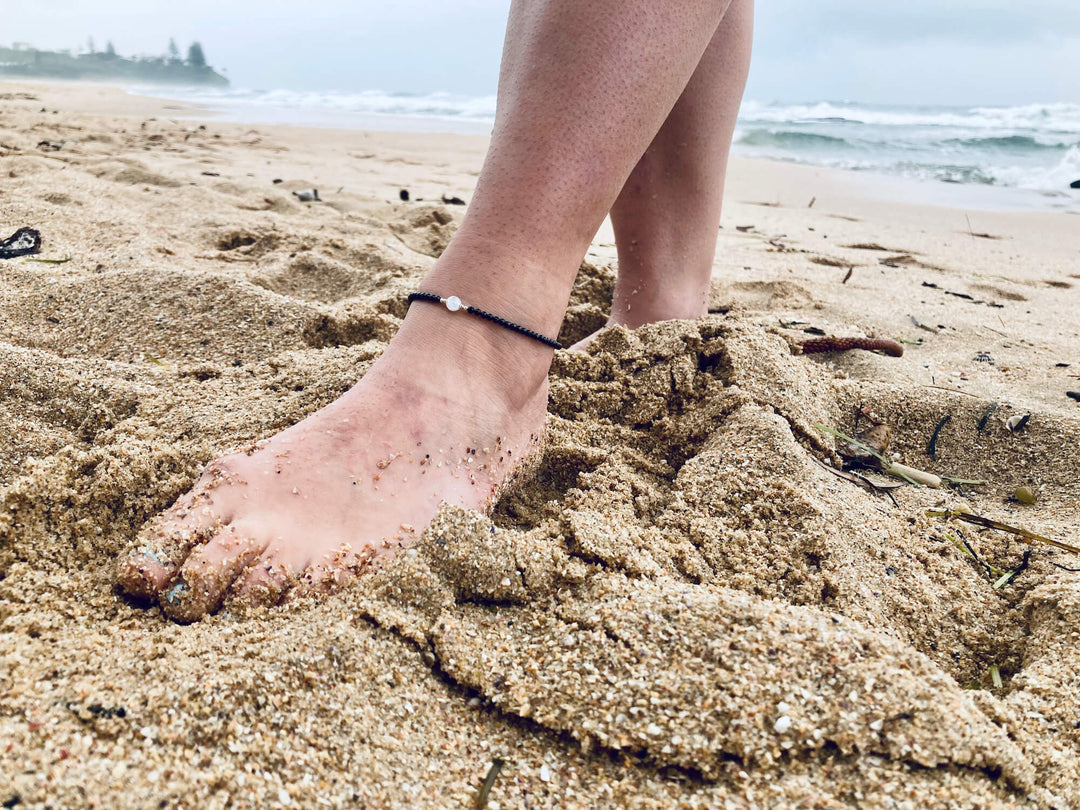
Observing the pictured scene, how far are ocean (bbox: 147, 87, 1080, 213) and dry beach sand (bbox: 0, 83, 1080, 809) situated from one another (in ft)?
17.4

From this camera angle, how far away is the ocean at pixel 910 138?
23.7ft

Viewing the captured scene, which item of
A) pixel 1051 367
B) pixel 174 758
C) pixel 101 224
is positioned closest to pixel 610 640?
pixel 174 758

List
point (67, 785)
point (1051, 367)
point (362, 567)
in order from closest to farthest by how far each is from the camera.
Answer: point (67, 785)
point (362, 567)
point (1051, 367)

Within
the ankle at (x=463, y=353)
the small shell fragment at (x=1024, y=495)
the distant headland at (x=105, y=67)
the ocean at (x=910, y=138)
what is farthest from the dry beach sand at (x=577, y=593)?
the distant headland at (x=105, y=67)

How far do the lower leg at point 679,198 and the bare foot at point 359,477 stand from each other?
542 millimetres

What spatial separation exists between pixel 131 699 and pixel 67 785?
98 millimetres

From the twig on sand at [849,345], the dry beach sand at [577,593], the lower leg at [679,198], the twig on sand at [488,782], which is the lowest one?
the twig on sand at [488,782]

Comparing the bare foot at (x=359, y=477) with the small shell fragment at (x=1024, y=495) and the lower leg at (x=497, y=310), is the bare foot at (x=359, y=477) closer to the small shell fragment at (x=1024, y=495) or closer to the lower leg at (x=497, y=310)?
the lower leg at (x=497, y=310)

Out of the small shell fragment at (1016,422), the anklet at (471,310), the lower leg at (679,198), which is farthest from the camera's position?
the lower leg at (679,198)

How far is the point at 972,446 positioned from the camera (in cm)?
138

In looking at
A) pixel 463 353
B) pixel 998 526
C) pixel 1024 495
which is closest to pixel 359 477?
pixel 463 353

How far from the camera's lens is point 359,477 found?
1.05 metres

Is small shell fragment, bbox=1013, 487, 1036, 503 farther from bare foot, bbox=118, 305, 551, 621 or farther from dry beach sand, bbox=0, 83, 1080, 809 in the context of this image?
bare foot, bbox=118, 305, 551, 621

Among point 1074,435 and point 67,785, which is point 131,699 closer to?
point 67,785
